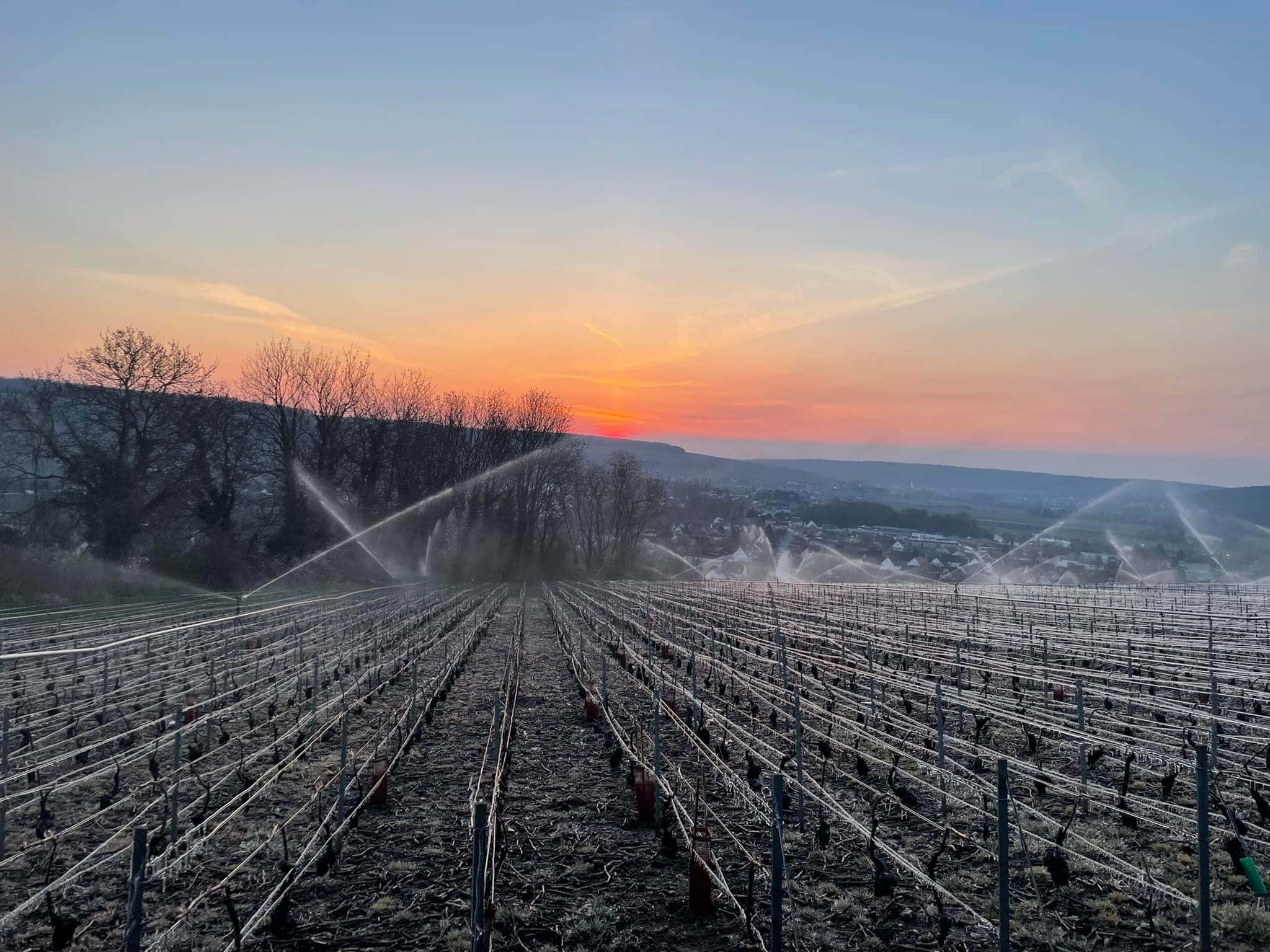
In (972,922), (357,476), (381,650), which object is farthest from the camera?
(357,476)

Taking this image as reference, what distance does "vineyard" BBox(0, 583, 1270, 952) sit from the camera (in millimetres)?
5352

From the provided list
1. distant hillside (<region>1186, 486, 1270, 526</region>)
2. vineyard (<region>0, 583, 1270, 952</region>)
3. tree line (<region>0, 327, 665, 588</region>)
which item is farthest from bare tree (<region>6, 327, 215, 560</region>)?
distant hillside (<region>1186, 486, 1270, 526</region>)

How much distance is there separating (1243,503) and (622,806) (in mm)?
118498

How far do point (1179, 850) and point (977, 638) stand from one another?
13.9 meters

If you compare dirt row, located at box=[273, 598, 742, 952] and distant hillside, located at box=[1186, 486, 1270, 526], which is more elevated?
distant hillside, located at box=[1186, 486, 1270, 526]

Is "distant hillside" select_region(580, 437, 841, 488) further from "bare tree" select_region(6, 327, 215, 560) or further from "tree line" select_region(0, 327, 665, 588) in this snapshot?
"bare tree" select_region(6, 327, 215, 560)

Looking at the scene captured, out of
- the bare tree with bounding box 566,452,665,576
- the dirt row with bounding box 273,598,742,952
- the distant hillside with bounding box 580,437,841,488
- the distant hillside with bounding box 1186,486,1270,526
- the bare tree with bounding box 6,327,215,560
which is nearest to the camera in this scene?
the dirt row with bounding box 273,598,742,952

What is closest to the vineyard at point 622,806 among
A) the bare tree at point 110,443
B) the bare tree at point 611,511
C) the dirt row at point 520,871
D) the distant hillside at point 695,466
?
the dirt row at point 520,871

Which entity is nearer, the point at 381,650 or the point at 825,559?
the point at 381,650

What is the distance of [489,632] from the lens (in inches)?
926

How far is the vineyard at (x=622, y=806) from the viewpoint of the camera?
5352mm

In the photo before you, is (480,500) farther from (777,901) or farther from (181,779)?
(777,901)

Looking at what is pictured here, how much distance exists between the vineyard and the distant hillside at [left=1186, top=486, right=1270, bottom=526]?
97744 millimetres

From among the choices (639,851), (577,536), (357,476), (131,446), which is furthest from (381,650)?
(577,536)
